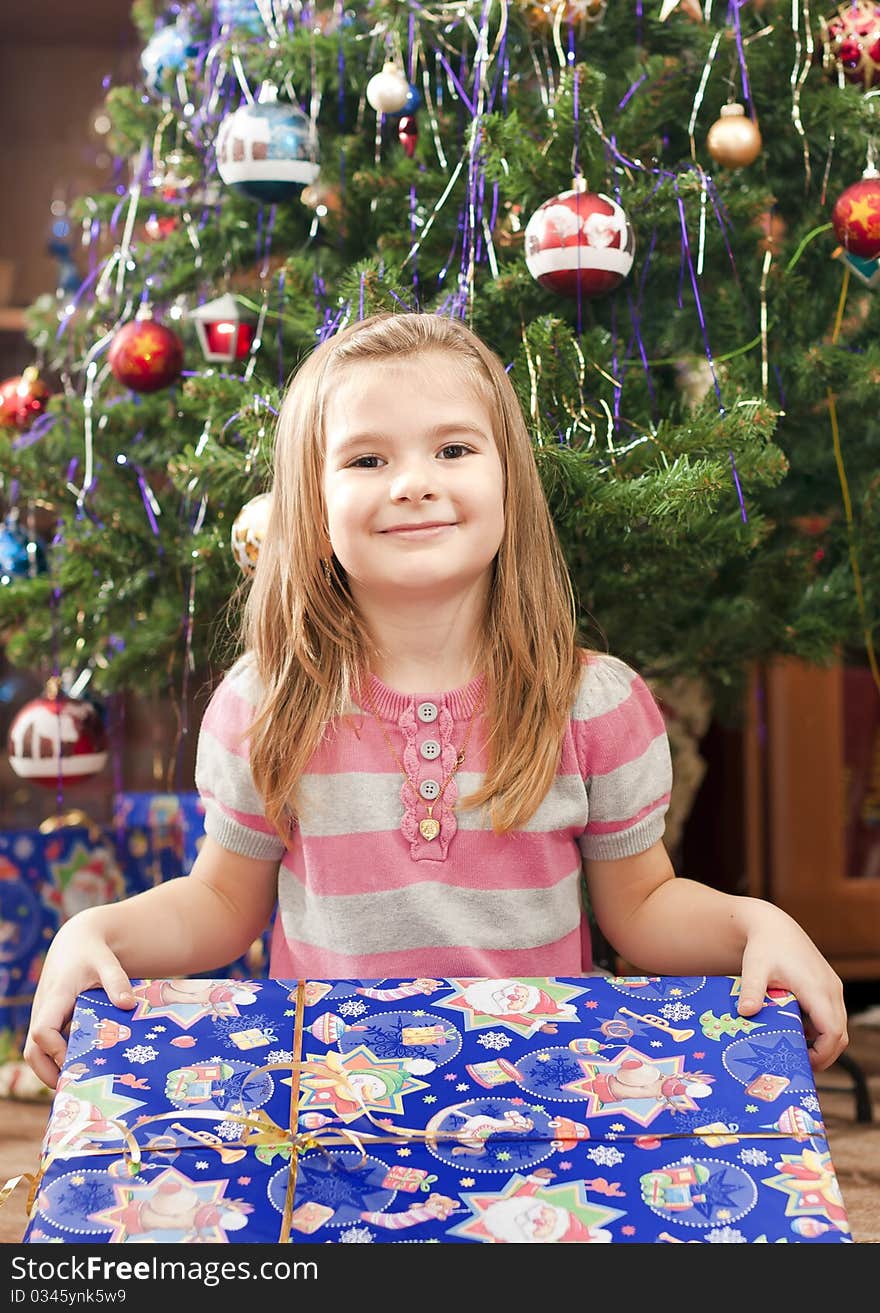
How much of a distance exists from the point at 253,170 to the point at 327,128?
0.21m

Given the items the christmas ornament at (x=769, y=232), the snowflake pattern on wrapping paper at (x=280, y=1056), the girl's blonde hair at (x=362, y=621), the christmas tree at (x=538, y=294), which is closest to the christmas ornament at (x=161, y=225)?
the christmas tree at (x=538, y=294)

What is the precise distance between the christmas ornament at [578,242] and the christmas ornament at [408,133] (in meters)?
0.21

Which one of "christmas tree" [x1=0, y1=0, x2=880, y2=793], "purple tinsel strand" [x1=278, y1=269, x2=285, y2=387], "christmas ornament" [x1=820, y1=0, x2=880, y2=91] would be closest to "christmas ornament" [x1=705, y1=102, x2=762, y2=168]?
"christmas tree" [x1=0, y1=0, x2=880, y2=793]

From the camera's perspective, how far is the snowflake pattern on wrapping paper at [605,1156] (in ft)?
1.99

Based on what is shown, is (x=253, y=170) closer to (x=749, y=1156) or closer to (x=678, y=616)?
(x=678, y=616)

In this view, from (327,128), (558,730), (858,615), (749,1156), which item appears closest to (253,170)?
(327,128)

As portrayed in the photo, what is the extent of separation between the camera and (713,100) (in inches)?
44.2

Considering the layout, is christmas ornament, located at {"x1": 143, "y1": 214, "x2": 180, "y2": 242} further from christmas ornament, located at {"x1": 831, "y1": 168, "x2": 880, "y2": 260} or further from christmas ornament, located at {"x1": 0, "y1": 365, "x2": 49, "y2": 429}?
christmas ornament, located at {"x1": 831, "y1": 168, "x2": 880, "y2": 260}

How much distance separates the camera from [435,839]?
866mm

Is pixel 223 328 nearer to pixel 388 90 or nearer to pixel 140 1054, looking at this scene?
pixel 388 90

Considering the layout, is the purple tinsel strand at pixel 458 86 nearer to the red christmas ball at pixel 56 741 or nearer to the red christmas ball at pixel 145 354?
the red christmas ball at pixel 145 354

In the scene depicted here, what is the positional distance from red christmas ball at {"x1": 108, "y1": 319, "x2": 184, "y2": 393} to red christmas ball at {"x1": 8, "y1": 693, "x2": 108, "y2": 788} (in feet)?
1.06

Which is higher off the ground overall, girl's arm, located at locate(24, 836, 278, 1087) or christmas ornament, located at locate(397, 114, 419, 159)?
christmas ornament, located at locate(397, 114, 419, 159)

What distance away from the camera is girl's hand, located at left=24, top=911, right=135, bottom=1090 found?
74 cm
